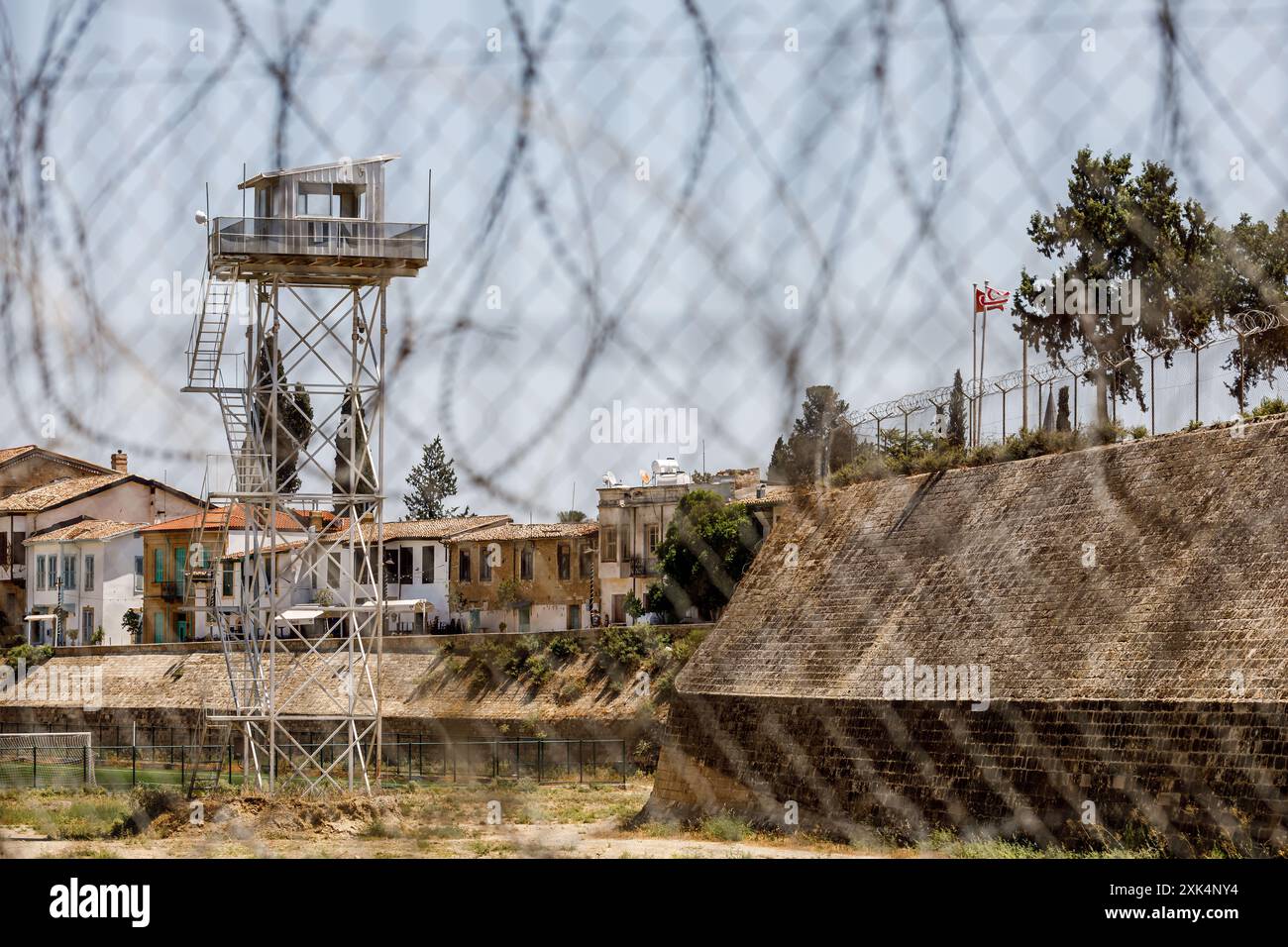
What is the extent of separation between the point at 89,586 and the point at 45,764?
22136 millimetres

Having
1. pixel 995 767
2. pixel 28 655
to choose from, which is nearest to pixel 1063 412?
pixel 995 767

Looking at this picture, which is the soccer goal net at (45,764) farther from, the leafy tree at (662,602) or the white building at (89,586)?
the leafy tree at (662,602)

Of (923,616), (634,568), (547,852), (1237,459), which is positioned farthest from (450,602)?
(547,852)

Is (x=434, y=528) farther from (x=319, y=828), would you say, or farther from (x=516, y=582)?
(x=319, y=828)

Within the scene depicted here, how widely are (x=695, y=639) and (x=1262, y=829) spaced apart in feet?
79.2

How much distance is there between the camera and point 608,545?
1928 inches

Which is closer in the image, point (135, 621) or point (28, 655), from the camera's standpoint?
point (28, 655)

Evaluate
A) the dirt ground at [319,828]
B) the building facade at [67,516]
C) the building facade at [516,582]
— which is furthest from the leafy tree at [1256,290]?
the building facade at [516,582]

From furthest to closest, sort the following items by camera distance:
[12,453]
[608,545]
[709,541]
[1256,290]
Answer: [608,545], [709,541], [1256,290], [12,453]

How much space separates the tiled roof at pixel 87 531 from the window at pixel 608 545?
14657 mm

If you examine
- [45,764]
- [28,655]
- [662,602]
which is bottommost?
[45,764]

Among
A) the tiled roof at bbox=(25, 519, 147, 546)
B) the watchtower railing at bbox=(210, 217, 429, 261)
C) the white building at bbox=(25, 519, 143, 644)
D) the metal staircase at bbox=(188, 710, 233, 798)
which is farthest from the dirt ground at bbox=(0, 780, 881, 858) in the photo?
the white building at bbox=(25, 519, 143, 644)

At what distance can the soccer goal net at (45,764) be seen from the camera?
115ft
